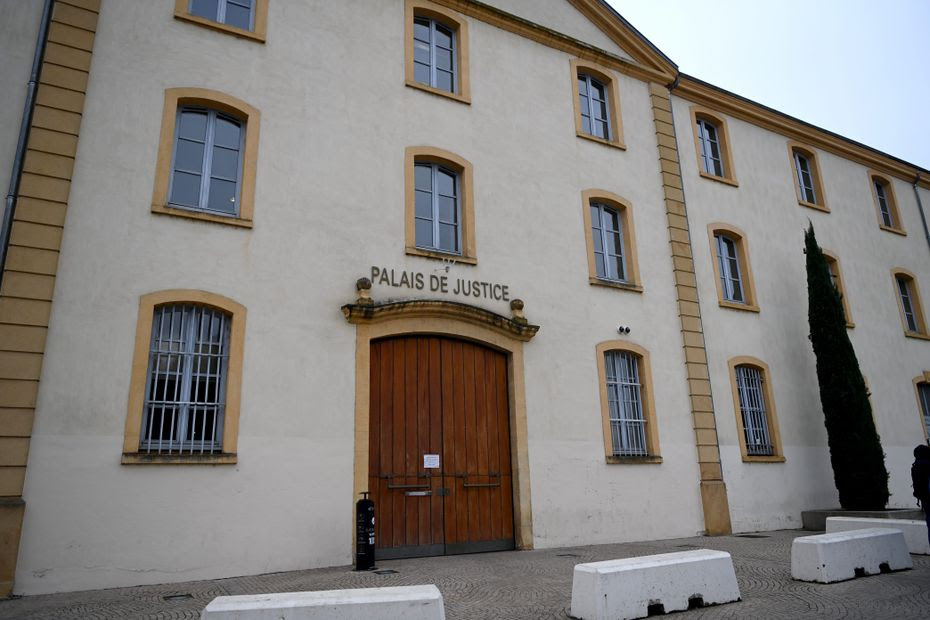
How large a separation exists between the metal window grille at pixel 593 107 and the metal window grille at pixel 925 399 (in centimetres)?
1117

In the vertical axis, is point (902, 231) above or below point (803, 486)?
above

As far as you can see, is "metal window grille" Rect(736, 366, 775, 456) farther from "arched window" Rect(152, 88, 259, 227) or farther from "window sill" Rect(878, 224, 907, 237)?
"arched window" Rect(152, 88, 259, 227)

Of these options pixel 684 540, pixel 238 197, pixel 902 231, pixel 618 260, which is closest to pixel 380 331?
pixel 238 197

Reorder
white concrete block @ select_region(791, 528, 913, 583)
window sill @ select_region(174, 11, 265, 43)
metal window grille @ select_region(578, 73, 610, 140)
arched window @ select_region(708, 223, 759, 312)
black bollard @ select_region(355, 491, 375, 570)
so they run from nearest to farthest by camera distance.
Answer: white concrete block @ select_region(791, 528, 913, 583) < black bollard @ select_region(355, 491, 375, 570) < window sill @ select_region(174, 11, 265, 43) < metal window grille @ select_region(578, 73, 610, 140) < arched window @ select_region(708, 223, 759, 312)

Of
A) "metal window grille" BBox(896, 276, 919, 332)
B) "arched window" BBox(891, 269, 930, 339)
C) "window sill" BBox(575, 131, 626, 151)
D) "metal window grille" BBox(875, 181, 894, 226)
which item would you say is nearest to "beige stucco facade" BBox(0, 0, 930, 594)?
"window sill" BBox(575, 131, 626, 151)

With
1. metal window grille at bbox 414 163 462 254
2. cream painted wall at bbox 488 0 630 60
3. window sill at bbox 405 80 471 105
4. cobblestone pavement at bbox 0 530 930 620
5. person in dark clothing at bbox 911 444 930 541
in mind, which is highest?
cream painted wall at bbox 488 0 630 60

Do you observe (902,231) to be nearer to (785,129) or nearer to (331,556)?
(785,129)

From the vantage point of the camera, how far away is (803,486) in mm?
13953

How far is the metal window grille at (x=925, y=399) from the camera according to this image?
1727 centimetres

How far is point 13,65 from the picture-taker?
8.80 metres

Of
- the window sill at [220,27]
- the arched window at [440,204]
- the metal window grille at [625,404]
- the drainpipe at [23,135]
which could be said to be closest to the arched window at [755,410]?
the metal window grille at [625,404]

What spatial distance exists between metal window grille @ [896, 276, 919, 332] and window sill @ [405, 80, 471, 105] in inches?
548

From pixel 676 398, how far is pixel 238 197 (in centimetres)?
869

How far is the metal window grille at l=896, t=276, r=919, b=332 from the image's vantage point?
18.5 m
